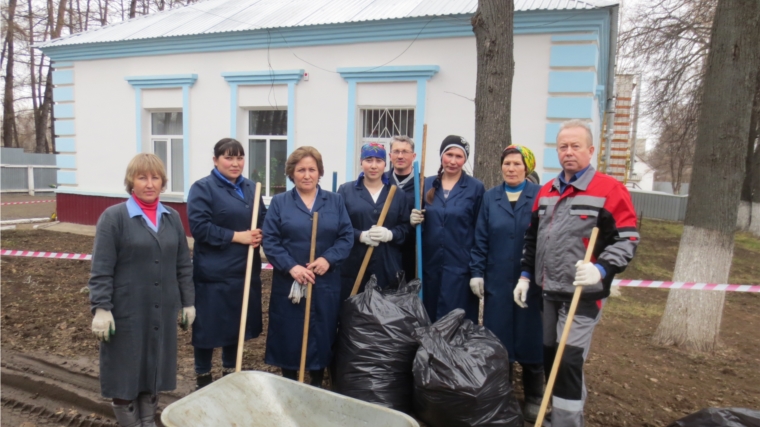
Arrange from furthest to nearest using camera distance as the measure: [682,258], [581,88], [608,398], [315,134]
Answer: [315,134], [581,88], [682,258], [608,398]

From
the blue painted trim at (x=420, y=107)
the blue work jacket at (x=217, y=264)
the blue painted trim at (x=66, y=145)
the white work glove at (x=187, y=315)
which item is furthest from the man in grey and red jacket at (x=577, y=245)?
the blue painted trim at (x=66, y=145)

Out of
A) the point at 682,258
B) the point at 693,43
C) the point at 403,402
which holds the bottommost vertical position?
the point at 403,402

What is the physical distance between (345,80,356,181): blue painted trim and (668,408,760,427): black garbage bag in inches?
238

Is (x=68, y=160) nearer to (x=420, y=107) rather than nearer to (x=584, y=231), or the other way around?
(x=420, y=107)

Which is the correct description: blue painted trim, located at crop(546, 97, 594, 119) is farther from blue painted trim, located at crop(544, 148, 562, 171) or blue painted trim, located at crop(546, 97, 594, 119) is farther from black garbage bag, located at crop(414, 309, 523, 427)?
black garbage bag, located at crop(414, 309, 523, 427)

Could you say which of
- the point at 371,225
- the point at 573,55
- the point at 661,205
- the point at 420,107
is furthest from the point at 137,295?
the point at 661,205

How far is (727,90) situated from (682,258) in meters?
1.42

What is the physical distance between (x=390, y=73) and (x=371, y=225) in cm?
478

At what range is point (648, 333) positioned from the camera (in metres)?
4.89

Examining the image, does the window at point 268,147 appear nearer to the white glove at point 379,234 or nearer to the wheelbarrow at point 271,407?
the white glove at point 379,234

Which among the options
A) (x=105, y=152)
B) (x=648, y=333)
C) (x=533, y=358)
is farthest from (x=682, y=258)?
(x=105, y=152)

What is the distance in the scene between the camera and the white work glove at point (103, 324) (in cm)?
235

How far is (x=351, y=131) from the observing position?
7.80m

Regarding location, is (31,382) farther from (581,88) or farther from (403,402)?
(581,88)
